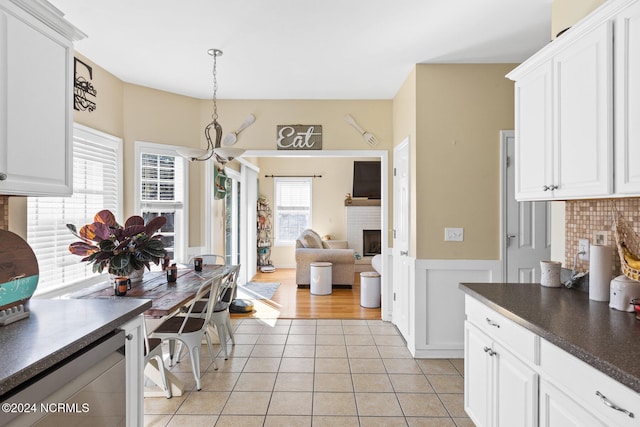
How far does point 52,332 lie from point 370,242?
7200mm

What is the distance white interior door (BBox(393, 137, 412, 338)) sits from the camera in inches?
149

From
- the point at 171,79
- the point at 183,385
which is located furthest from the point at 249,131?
the point at 183,385

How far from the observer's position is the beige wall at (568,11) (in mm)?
2046

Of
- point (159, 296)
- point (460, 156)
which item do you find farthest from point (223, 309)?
point (460, 156)

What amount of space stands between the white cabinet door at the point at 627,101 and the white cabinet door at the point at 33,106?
251cm

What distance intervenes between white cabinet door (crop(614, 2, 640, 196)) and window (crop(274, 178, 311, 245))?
722 centimetres

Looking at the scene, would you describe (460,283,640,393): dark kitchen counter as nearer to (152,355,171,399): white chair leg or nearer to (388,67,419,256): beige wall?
(388,67,419,256): beige wall

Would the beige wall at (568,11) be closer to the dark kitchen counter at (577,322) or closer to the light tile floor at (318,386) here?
the dark kitchen counter at (577,322)

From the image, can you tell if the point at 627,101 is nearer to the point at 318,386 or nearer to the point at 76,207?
the point at 318,386

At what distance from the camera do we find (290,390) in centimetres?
283

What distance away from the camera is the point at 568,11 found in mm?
2238

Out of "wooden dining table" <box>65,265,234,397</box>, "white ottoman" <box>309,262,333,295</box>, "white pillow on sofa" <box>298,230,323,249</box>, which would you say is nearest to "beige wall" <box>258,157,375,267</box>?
"white pillow on sofa" <box>298,230,323,249</box>

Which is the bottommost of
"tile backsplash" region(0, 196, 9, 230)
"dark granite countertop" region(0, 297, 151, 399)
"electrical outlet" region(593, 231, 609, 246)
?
"dark granite countertop" region(0, 297, 151, 399)

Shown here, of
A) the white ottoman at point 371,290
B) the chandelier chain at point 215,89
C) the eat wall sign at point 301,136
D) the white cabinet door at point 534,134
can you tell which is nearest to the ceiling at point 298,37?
the chandelier chain at point 215,89
